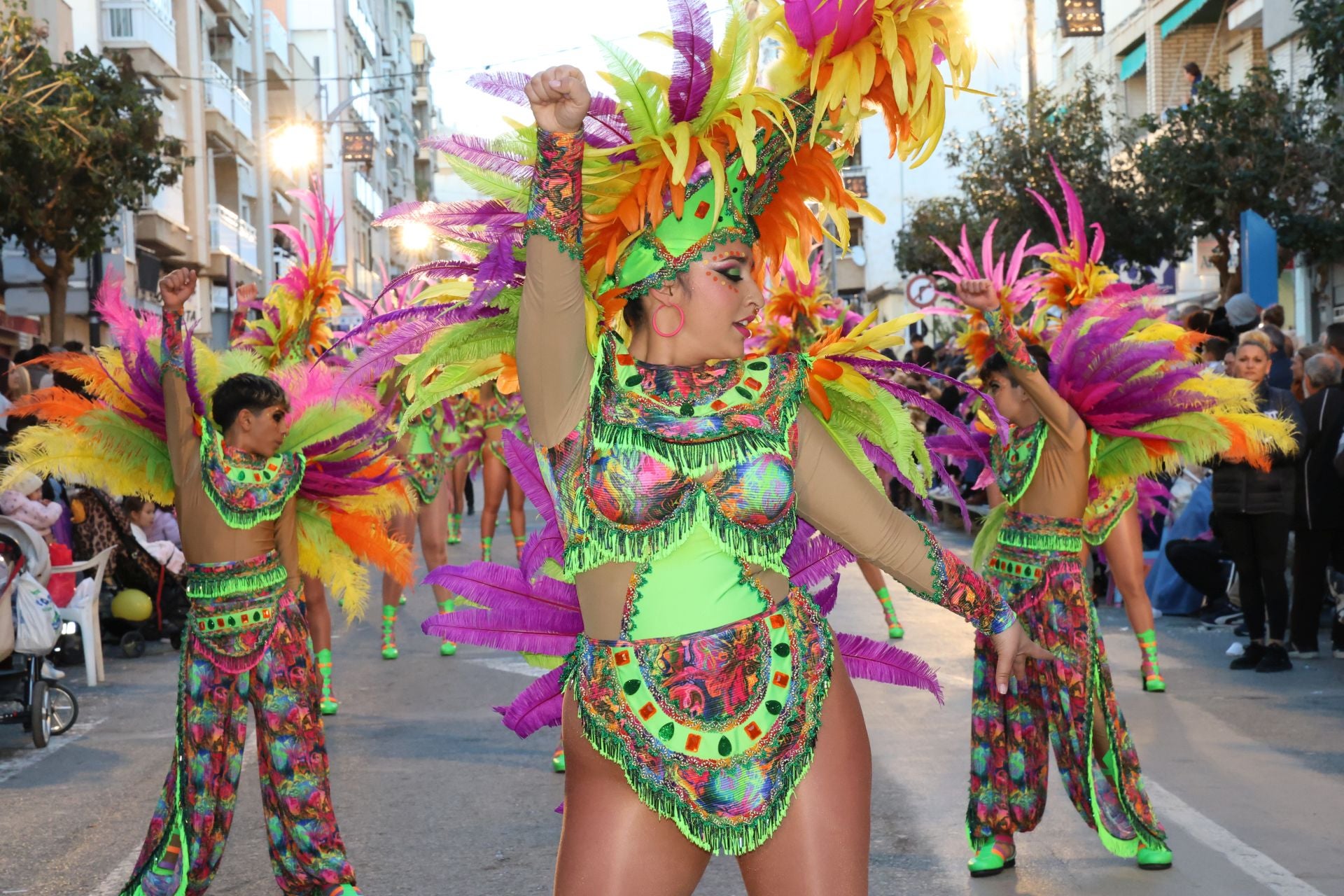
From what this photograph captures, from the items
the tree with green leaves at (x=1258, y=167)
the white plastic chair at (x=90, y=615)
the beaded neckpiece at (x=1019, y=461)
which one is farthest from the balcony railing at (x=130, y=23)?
the beaded neckpiece at (x=1019, y=461)

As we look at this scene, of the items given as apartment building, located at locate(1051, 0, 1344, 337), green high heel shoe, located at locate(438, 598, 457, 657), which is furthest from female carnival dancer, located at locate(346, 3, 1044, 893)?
apartment building, located at locate(1051, 0, 1344, 337)

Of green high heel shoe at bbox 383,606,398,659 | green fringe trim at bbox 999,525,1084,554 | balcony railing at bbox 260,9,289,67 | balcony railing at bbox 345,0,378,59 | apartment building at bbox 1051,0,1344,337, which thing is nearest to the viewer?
green fringe trim at bbox 999,525,1084,554

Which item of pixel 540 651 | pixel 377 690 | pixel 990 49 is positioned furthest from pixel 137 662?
pixel 990 49

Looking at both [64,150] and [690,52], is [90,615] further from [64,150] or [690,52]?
[690,52]

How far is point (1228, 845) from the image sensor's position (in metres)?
5.90

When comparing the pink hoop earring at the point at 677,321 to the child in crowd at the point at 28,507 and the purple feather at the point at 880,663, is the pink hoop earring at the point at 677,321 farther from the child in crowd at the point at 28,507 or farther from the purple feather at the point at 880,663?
the child in crowd at the point at 28,507

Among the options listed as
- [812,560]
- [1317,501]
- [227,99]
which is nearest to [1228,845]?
[812,560]

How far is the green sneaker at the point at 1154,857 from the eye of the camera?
18.4ft

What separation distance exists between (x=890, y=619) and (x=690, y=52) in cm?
797

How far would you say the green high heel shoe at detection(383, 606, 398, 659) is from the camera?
10781 millimetres

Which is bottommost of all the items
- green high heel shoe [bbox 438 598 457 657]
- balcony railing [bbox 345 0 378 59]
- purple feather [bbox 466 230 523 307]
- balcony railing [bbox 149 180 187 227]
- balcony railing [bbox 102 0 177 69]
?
green high heel shoe [bbox 438 598 457 657]

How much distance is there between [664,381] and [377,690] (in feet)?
22.8

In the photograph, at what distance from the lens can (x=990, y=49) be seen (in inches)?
141

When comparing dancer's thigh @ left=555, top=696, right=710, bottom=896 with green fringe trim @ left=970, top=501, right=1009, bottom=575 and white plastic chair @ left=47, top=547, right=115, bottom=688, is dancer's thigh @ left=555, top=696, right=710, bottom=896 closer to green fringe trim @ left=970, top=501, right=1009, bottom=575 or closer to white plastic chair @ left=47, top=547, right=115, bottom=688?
green fringe trim @ left=970, top=501, right=1009, bottom=575
